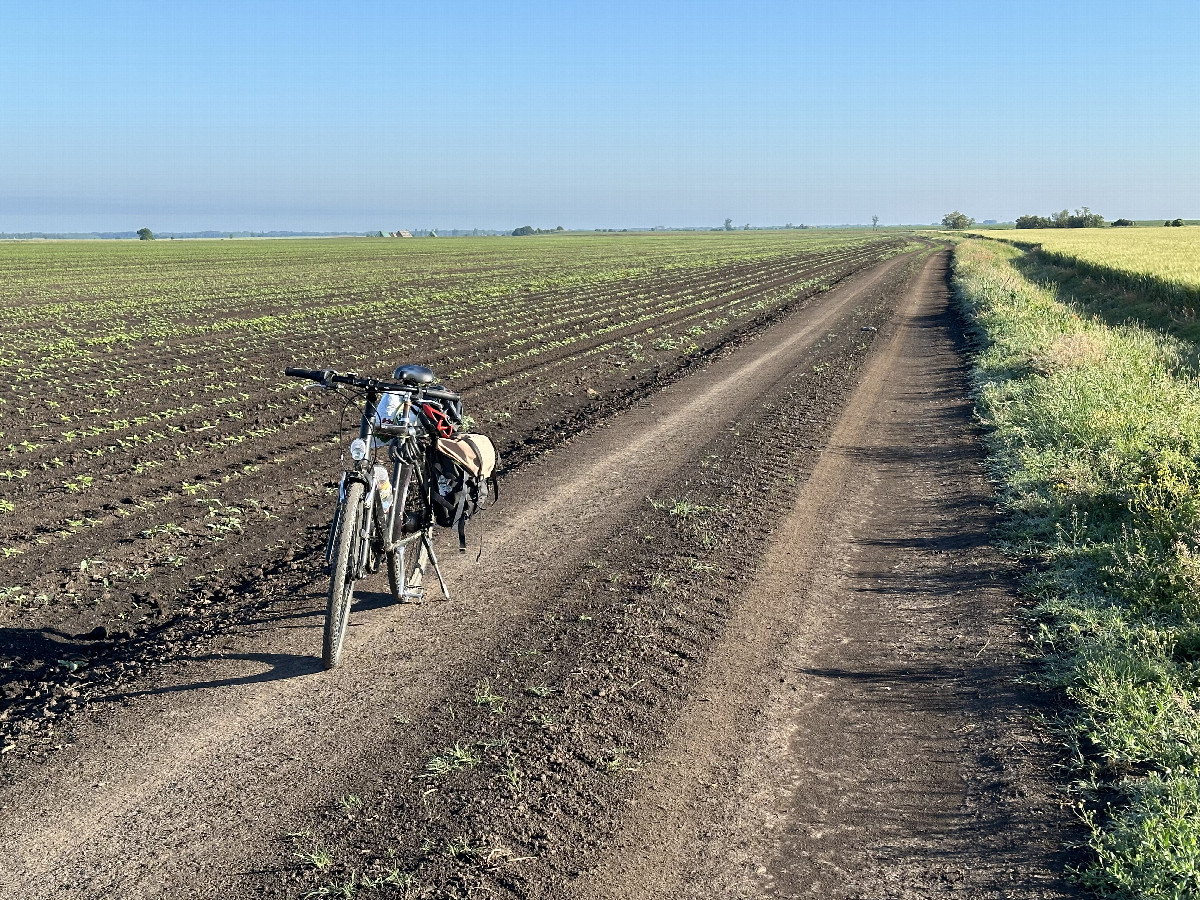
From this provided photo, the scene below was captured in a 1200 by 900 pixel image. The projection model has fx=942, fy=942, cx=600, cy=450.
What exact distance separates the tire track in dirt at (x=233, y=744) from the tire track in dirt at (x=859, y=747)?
1.44 m

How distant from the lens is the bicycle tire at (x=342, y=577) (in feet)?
16.8

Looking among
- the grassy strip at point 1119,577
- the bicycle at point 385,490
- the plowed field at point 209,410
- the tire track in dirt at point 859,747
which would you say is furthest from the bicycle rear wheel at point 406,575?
the grassy strip at point 1119,577

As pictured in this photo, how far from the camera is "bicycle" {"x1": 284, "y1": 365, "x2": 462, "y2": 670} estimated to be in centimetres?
517

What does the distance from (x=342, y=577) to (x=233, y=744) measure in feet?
3.30

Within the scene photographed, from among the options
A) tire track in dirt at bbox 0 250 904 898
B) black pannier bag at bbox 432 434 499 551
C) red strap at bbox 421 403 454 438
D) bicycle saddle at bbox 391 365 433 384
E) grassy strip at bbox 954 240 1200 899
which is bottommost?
tire track in dirt at bbox 0 250 904 898

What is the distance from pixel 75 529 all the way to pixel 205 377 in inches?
364

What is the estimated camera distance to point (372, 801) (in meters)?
4.04

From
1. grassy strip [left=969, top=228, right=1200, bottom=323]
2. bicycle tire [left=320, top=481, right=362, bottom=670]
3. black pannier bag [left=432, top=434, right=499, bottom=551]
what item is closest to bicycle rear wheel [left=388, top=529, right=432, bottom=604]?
black pannier bag [left=432, top=434, right=499, bottom=551]

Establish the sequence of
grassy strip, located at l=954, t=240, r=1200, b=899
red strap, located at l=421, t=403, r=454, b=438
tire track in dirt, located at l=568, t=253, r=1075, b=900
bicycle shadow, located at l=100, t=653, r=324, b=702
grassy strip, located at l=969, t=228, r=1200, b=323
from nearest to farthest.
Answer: tire track in dirt, located at l=568, t=253, r=1075, b=900 < grassy strip, located at l=954, t=240, r=1200, b=899 < bicycle shadow, located at l=100, t=653, r=324, b=702 < red strap, located at l=421, t=403, r=454, b=438 < grassy strip, located at l=969, t=228, r=1200, b=323

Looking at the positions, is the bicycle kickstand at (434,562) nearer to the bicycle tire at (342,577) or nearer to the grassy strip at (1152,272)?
the bicycle tire at (342,577)

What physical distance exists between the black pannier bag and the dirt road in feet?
2.12

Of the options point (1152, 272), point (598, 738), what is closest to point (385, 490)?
point (598, 738)

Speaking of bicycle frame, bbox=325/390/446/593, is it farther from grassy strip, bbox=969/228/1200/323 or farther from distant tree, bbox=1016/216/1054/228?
distant tree, bbox=1016/216/1054/228

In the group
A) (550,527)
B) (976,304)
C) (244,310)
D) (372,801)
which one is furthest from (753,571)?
(244,310)
